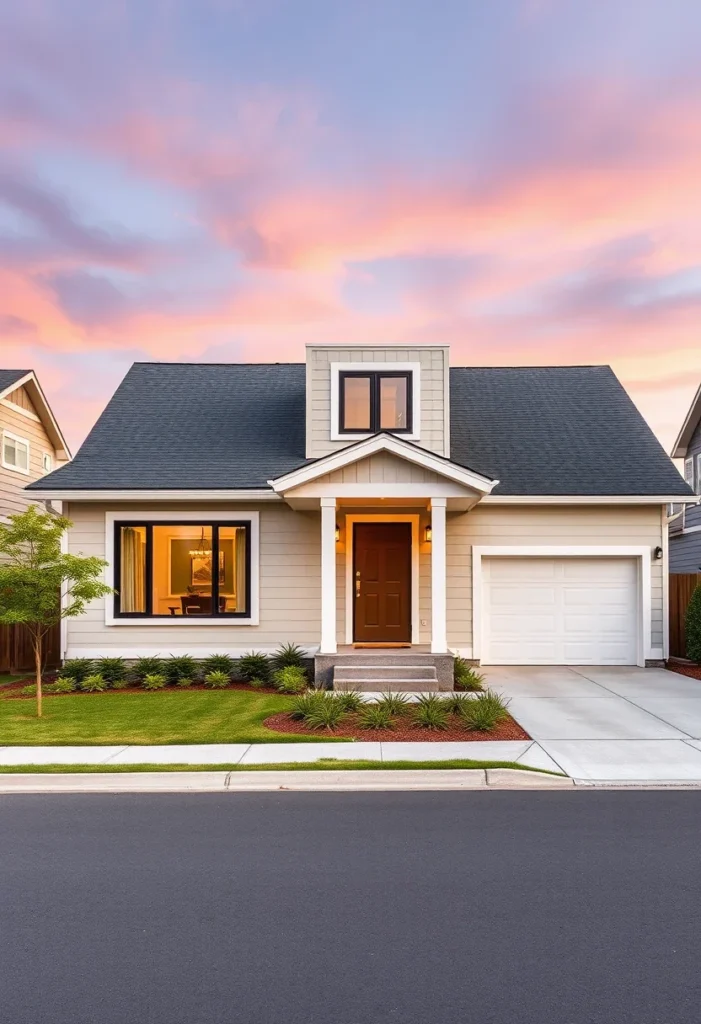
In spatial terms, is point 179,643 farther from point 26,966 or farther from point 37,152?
point 37,152

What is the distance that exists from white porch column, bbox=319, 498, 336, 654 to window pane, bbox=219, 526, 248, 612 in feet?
8.03

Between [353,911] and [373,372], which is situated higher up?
[373,372]

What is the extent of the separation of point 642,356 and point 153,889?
22709 millimetres

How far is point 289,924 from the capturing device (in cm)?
409

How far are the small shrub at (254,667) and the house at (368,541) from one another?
2.06ft

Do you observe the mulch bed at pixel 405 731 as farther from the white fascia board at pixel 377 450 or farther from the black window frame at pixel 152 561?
the black window frame at pixel 152 561

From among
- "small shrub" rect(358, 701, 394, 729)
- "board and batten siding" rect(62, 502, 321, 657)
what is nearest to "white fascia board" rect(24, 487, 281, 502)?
"board and batten siding" rect(62, 502, 321, 657)

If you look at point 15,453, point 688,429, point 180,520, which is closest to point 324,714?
point 180,520

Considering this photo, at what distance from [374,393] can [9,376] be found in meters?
11.7

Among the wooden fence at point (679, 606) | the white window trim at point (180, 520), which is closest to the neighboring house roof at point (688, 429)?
Answer: the wooden fence at point (679, 606)

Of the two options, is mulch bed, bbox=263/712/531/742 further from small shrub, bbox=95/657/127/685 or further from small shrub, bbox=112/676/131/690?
small shrub, bbox=95/657/127/685

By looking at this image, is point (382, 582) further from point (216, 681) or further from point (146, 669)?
point (146, 669)

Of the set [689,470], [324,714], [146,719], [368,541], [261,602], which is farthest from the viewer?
[689,470]

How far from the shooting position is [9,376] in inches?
777
